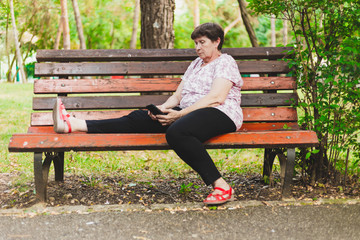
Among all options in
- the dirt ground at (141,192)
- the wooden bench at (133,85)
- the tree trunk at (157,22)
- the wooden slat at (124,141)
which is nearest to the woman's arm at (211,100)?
the wooden slat at (124,141)

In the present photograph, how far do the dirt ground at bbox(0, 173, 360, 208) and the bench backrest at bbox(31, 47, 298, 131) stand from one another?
0.57 m

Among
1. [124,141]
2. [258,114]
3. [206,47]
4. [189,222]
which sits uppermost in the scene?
[206,47]

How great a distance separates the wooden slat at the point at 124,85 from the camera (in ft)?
13.8

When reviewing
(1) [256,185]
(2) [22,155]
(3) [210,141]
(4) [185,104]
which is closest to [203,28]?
(4) [185,104]

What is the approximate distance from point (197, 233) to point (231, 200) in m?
0.65

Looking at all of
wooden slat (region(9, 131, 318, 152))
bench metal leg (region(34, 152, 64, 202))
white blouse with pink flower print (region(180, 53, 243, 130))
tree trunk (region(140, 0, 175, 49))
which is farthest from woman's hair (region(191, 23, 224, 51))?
tree trunk (region(140, 0, 175, 49))

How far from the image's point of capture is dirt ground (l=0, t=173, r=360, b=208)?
150 inches

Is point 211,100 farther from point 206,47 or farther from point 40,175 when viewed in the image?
point 40,175

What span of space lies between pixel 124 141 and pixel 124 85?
0.97m

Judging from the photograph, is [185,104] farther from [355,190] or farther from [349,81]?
[355,190]

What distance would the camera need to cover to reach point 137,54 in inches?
170

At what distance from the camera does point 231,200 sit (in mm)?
3578

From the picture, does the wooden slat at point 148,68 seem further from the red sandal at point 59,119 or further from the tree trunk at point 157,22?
the tree trunk at point 157,22

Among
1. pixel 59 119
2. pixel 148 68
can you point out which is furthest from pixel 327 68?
pixel 59 119
